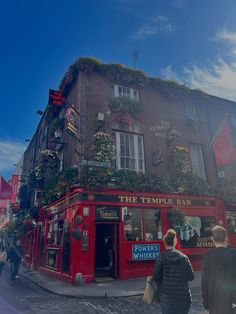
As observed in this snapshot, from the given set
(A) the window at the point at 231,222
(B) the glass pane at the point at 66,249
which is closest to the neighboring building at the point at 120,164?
(B) the glass pane at the point at 66,249

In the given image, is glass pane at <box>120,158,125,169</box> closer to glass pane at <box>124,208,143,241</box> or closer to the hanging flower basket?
the hanging flower basket

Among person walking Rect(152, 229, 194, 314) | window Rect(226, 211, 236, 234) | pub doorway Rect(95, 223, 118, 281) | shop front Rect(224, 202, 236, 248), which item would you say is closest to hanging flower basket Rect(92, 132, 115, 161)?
pub doorway Rect(95, 223, 118, 281)

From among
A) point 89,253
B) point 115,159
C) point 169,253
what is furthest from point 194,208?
point 169,253

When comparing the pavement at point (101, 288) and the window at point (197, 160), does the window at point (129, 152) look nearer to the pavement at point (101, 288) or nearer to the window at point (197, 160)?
the window at point (197, 160)

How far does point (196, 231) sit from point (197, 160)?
4.72 m

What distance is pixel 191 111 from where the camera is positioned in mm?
16984

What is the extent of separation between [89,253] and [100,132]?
5.61 meters

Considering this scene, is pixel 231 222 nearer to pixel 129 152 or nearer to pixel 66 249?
pixel 129 152

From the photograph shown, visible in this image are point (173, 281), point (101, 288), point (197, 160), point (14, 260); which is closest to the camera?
point (173, 281)

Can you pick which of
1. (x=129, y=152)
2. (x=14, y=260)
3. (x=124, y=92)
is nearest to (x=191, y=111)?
(x=124, y=92)

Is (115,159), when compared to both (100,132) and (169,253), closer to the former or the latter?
(100,132)

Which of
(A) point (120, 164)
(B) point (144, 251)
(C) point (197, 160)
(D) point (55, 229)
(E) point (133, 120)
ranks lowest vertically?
(B) point (144, 251)

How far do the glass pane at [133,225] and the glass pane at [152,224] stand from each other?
0.32m

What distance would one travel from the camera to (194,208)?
43.0 feet
